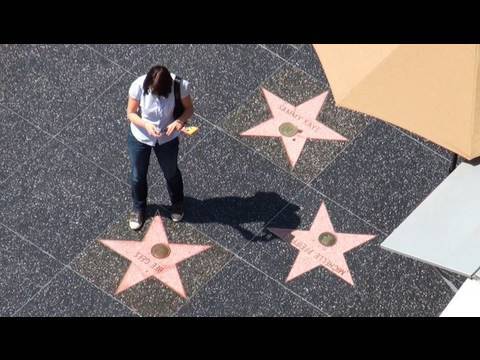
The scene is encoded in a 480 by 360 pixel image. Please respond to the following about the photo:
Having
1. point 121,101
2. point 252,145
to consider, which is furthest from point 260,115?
point 121,101

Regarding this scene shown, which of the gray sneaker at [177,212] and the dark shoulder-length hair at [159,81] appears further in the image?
the gray sneaker at [177,212]

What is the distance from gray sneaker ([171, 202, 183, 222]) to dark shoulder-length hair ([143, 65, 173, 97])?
1267 mm

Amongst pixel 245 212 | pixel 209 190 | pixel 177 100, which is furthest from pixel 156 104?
pixel 245 212

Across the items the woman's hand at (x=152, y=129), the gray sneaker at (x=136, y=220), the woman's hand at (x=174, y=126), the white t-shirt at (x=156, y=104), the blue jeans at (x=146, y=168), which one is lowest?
the gray sneaker at (x=136, y=220)

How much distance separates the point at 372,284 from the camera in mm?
9781

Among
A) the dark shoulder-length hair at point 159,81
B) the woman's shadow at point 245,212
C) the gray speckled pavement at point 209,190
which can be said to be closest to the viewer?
the dark shoulder-length hair at point 159,81

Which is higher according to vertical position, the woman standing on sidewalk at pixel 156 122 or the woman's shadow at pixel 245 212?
the woman standing on sidewalk at pixel 156 122

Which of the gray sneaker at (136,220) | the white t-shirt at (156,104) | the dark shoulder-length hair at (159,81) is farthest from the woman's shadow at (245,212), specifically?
the dark shoulder-length hair at (159,81)

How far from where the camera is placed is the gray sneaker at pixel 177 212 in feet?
32.7

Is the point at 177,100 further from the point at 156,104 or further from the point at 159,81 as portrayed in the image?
the point at 159,81

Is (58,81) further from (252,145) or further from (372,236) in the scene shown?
(372,236)

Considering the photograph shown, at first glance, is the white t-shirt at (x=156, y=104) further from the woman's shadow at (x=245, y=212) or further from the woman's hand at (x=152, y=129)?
the woman's shadow at (x=245, y=212)

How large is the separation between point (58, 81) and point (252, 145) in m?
1.82

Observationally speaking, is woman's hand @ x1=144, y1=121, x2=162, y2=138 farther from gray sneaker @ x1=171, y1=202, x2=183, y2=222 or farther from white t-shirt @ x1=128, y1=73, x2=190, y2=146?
gray sneaker @ x1=171, y1=202, x2=183, y2=222
